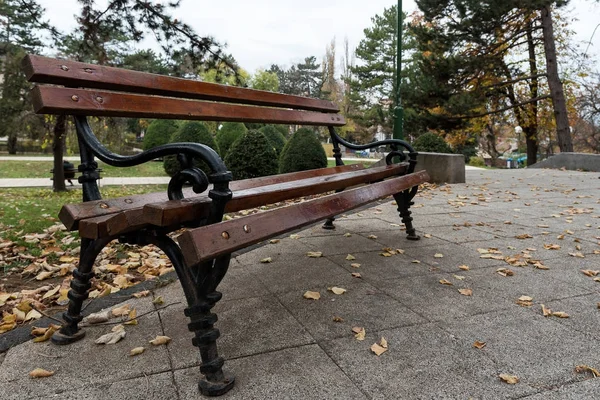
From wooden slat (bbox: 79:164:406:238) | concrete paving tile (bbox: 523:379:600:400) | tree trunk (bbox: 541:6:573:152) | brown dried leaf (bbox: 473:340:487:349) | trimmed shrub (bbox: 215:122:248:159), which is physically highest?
tree trunk (bbox: 541:6:573:152)

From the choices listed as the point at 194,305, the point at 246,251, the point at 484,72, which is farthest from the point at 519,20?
the point at 194,305

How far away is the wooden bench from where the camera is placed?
1.44 metres

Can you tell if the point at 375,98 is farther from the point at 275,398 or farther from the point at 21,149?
the point at 275,398

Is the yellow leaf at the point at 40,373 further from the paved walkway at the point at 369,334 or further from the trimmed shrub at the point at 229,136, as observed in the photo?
the trimmed shrub at the point at 229,136

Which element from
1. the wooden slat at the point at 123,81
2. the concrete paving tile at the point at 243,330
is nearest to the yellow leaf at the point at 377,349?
the concrete paving tile at the point at 243,330

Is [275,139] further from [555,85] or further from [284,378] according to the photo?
[284,378]

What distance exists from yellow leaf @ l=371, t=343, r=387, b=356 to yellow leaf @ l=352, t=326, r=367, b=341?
9cm

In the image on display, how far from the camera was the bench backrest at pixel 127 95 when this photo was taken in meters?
1.72

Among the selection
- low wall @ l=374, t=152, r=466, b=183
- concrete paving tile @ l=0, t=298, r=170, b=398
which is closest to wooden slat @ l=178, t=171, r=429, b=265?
concrete paving tile @ l=0, t=298, r=170, b=398

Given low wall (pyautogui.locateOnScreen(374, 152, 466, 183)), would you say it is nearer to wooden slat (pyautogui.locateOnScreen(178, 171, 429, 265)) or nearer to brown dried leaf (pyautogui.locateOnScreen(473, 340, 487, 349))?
wooden slat (pyautogui.locateOnScreen(178, 171, 429, 265))

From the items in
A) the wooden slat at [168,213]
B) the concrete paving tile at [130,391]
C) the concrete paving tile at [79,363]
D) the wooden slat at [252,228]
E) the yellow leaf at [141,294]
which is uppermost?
the wooden slat at [168,213]

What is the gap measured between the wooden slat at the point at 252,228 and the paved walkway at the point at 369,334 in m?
0.52

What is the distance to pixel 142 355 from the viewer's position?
67.4 inches

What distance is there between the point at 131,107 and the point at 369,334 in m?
1.50
